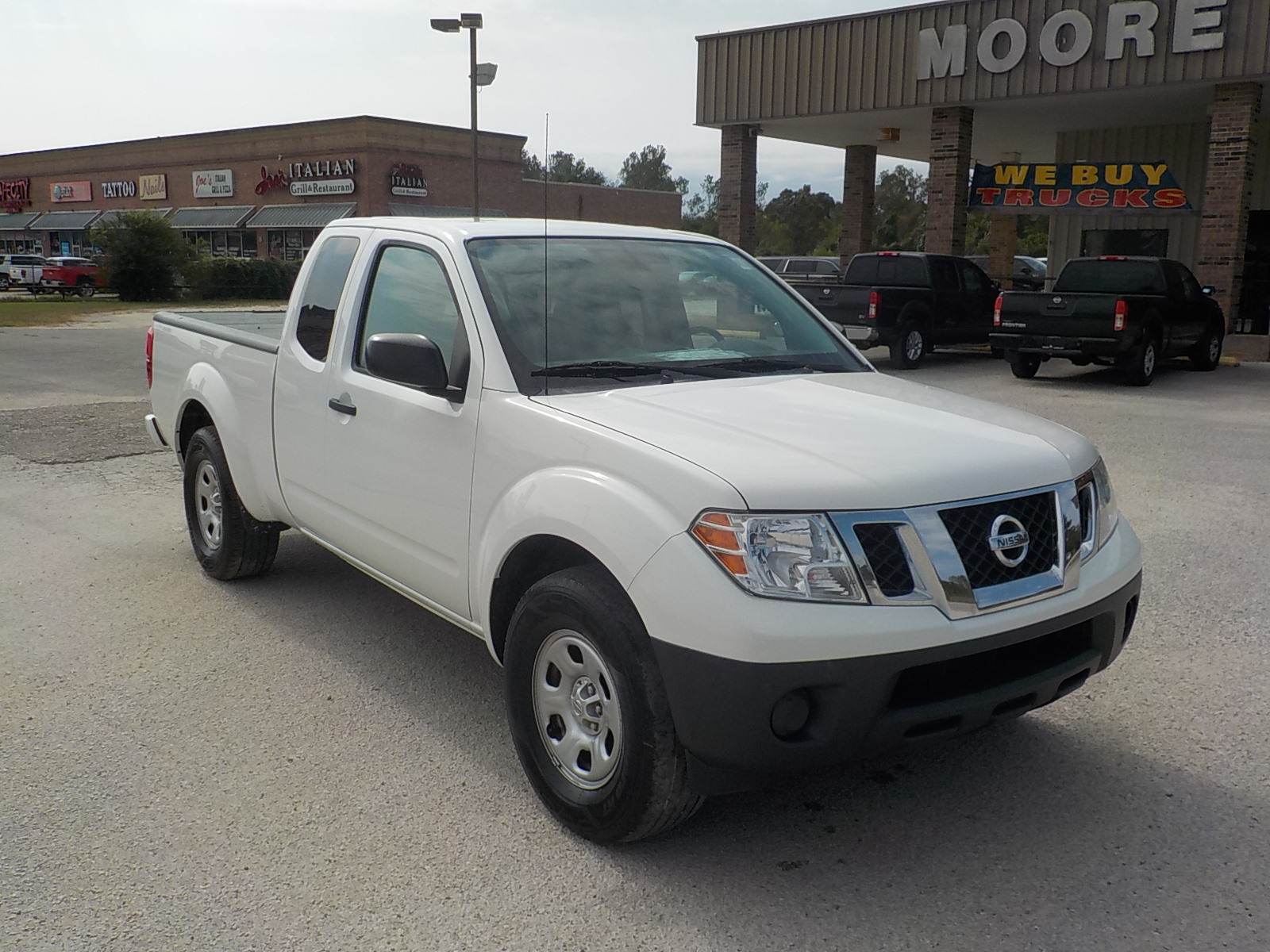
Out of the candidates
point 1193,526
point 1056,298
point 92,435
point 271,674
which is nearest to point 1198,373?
point 1056,298

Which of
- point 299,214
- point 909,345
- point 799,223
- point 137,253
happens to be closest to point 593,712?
point 909,345

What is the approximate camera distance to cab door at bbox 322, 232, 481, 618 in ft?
12.9

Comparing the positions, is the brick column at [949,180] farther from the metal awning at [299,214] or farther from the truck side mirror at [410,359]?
the metal awning at [299,214]

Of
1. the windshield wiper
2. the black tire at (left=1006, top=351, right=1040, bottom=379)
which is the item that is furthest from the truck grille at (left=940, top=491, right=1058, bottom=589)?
the black tire at (left=1006, top=351, right=1040, bottom=379)

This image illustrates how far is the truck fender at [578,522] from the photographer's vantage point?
3.07 m

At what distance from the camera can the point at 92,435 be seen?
10.6m

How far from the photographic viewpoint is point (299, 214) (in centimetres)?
5391

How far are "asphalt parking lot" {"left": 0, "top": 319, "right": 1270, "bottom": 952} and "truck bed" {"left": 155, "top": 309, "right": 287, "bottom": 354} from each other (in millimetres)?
1315

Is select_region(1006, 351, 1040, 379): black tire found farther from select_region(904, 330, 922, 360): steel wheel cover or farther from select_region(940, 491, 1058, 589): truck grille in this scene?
select_region(940, 491, 1058, 589): truck grille

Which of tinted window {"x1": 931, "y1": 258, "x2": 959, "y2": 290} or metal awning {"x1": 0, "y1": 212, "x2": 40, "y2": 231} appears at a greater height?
metal awning {"x1": 0, "y1": 212, "x2": 40, "y2": 231}

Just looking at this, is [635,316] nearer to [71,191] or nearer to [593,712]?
[593,712]

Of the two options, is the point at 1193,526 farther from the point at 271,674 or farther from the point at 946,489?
the point at 271,674

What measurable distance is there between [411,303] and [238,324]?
247 cm

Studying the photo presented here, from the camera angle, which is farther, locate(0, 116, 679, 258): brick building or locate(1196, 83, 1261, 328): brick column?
locate(0, 116, 679, 258): brick building
